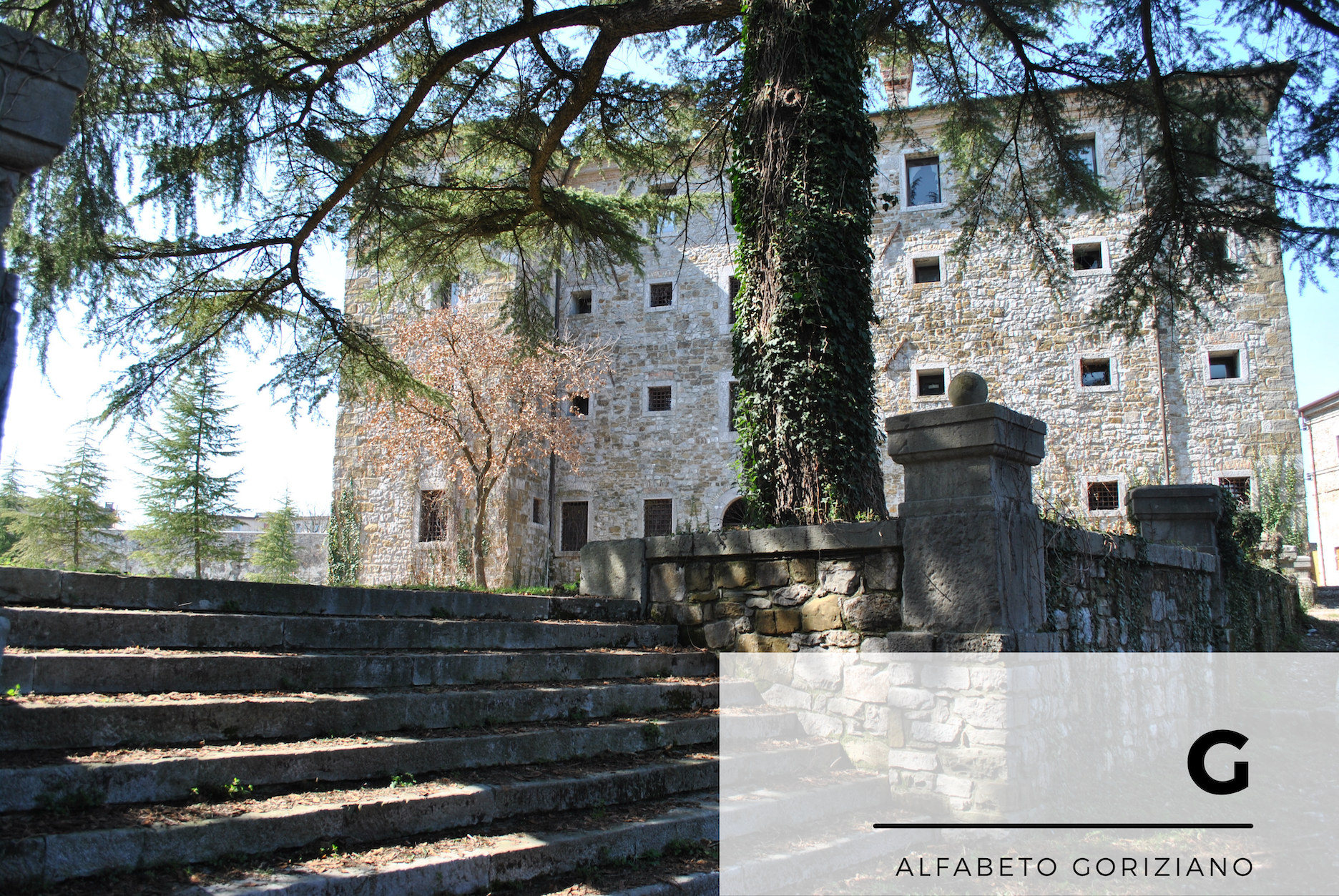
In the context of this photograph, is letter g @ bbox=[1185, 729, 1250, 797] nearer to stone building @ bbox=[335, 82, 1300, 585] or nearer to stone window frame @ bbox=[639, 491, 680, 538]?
stone building @ bbox=[335, 82, 1300, 585]

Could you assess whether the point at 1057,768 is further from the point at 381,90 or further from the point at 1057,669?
the point at 381,90

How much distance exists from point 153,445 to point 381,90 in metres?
13.9

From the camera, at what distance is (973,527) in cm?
450

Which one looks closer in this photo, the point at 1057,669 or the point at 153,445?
the point at 1057,669

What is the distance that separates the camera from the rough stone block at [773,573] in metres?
5.34

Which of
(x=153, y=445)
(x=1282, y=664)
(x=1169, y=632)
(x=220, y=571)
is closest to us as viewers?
(x=1169, y=632)

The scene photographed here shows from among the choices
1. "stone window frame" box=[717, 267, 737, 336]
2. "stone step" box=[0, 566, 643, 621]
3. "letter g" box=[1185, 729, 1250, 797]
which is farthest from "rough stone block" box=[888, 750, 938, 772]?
"stone window frame" box=[717, 267, 737, 336]

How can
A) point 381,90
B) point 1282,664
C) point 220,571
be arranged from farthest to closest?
point 220,571 < point 1282,664 < point 381,90

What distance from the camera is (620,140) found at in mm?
8930

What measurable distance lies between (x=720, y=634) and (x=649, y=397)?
13.6m

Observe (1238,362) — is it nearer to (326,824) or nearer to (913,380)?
(913,380)

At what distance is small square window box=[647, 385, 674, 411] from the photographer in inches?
742

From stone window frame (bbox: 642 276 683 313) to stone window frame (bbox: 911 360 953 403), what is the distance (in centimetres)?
514

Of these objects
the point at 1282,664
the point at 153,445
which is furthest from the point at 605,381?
the point at 1282,664
